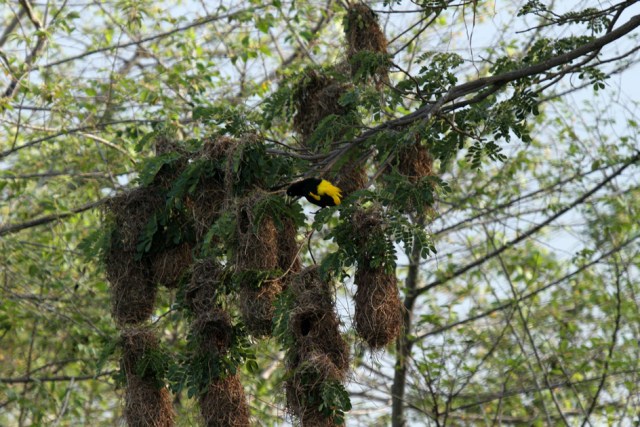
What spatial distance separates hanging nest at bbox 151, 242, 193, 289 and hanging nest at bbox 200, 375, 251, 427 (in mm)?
748

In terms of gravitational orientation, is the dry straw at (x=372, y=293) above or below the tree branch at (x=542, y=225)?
below

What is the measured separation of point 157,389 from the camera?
5.63 m

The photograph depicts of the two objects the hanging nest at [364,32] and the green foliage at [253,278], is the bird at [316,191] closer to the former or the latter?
the green foliage at [253,278]

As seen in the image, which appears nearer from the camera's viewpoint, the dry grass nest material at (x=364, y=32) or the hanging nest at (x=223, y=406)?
the hanging nest at (x=223, y=406)

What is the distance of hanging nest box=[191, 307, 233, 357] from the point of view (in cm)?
529

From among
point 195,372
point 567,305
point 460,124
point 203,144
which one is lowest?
point 195,372

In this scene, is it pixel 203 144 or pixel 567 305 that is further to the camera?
pixel 567 305

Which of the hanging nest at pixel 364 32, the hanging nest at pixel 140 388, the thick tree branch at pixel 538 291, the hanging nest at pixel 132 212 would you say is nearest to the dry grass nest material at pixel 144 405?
the hanging nest at pixel 140 388

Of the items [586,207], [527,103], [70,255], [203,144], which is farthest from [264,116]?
[586,207]

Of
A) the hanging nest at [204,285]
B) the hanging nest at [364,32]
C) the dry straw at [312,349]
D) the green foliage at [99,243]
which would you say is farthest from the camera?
the hanging nest at [364,32]

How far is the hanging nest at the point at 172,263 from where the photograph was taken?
578 centimetres

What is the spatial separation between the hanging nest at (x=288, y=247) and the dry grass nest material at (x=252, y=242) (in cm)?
18

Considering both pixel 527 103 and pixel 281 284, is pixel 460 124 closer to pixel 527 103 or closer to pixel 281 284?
pixel 527 103

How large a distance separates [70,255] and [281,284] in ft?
12.0
